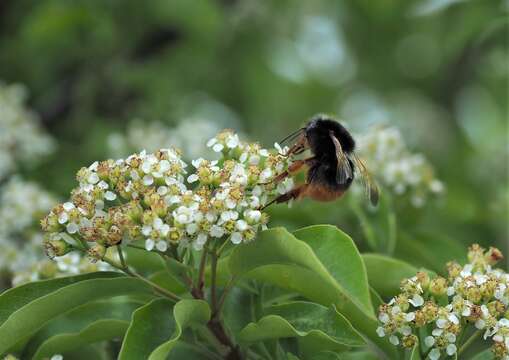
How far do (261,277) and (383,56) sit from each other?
18.2 feet

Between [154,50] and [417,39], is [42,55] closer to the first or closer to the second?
[154,50]

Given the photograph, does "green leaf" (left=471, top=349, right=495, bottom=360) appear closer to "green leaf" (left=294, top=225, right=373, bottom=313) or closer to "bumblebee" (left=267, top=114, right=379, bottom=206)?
"green leaf" (left=294, top=225, right=373, bottom=313)

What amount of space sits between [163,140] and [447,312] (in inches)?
140

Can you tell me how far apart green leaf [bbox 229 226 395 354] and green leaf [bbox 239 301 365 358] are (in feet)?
0.22

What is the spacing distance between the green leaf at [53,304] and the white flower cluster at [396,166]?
2137mm

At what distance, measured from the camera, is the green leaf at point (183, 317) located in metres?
2.71

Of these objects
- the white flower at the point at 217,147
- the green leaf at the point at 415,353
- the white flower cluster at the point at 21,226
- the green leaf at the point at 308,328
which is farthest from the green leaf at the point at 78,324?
the green leaf at the point at 415,353

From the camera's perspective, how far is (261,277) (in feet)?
10.5

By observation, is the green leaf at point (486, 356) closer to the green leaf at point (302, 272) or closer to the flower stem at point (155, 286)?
the green leaf at point (302, 272)

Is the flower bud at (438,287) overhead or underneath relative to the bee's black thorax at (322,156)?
underneath

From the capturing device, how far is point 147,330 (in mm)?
2984

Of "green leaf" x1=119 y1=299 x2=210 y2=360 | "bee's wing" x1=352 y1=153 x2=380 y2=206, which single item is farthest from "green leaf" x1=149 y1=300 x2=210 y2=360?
"bee's wing" x1=352 y1=153 x2=380 y2=206

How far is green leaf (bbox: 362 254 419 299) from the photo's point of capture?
134 inches

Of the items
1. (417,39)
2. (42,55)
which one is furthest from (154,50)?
(417,39)
